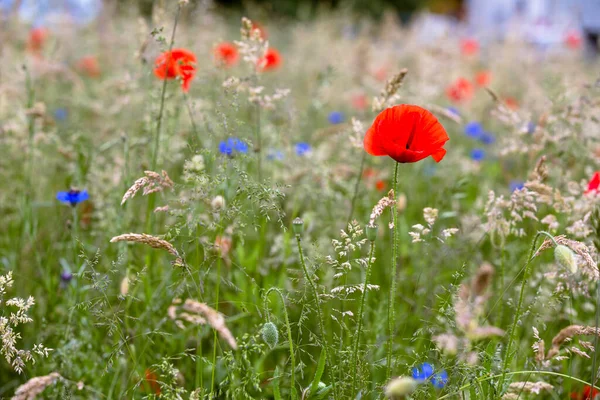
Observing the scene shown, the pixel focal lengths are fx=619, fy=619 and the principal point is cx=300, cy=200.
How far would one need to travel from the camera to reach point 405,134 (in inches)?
50.4

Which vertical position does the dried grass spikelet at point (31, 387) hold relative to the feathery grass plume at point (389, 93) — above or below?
below

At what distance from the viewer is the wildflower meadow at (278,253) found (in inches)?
49.5

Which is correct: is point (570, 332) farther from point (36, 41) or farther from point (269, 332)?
point (36, 41)

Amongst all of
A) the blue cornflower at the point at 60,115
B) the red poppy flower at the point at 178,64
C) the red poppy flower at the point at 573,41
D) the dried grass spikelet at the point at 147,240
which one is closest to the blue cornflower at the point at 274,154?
the red poppy flower at the point at 178,64

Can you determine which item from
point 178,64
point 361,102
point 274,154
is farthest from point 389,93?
point 361,102

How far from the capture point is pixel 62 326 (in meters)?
1.77

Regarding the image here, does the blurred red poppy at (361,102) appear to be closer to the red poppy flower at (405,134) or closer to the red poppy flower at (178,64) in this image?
the red poppy flower at (178,64)

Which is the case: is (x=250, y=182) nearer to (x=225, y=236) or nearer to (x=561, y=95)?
(x=225, y=236)

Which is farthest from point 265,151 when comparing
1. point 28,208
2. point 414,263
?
point 28,208

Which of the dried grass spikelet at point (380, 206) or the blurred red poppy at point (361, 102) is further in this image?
the blurred red poppy at point (361, 102)

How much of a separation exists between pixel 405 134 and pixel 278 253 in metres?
1.02

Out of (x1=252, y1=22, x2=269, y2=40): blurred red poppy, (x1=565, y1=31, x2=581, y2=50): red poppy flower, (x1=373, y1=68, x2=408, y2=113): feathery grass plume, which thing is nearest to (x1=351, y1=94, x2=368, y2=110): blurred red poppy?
(x1=252, y1=22, x2=269, y2=40): blurred red poppy

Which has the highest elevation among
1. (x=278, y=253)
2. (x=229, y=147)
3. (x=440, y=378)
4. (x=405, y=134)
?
(x=405, y=134)

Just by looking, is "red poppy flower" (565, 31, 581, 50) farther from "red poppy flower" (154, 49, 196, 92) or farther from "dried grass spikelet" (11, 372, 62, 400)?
"dried grass spikelet" (11, 372, 62, 400)
